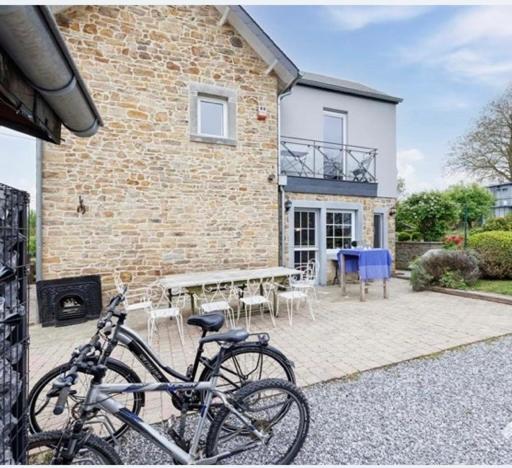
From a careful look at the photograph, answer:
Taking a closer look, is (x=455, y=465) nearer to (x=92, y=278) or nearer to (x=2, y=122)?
(x=2, y=122)

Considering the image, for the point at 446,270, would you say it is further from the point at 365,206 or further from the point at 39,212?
the point at 39,212

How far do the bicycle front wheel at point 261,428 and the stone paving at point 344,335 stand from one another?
858 millimetres

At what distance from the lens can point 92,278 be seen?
6184mm

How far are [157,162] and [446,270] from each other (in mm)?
7930

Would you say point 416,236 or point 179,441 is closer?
point 179,441

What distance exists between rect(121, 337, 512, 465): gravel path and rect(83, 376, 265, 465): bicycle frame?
1.60 ft

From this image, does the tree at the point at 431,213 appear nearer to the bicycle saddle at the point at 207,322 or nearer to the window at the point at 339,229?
the window at the point at 339,229

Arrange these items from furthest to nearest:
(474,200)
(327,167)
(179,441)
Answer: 1. (474,200)
2. (327,167)
3. (179,441)

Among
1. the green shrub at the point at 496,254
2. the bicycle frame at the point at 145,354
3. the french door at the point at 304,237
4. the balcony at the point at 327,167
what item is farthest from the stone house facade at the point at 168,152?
the green shrub at the point at 496,254

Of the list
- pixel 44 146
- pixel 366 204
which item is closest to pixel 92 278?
pixel 44 146

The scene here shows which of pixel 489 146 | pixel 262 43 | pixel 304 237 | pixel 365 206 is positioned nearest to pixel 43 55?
pixel 262 43

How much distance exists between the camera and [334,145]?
34.4 ft

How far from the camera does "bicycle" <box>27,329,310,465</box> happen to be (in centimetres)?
167

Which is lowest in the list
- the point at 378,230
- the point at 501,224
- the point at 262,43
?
the point at 378,230
